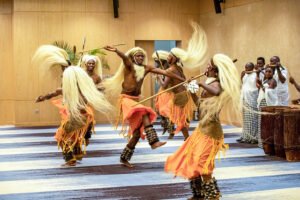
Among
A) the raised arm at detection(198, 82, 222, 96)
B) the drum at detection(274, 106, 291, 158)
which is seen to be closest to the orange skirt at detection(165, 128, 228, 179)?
the raised arm at detection(198, 82, 222, 96)

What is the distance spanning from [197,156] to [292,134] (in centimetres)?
295

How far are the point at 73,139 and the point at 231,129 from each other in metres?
5.08

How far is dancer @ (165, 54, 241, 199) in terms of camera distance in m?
4.60

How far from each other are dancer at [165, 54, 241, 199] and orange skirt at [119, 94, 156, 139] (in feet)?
6.00

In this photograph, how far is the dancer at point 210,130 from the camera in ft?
15.1

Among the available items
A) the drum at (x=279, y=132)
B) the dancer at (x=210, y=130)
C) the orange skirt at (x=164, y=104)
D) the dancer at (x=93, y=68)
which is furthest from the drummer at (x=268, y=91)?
the dancer at (x=210, y=130)

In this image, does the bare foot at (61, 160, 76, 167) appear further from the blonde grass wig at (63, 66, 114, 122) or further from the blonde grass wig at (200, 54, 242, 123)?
the blonde grass wig at (200, 54, 242, 123)

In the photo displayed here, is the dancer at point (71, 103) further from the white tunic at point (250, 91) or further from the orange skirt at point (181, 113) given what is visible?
the white tunic at point (250, 91)

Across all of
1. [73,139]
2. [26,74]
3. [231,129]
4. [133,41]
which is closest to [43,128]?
[26,74]

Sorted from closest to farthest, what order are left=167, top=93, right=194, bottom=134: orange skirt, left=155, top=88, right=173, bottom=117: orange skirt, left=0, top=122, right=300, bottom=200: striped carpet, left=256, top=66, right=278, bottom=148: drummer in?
left=0, top=122, right=300, bottom=200: striped carpet → left=256, top=66, right=278, bottom=148: drummer → left=167, top=93, right=194, bottom=134: orange skirt → left=155, top=88, right=173, bottom=117: orange skirt

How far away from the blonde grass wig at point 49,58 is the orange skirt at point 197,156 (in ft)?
8.33

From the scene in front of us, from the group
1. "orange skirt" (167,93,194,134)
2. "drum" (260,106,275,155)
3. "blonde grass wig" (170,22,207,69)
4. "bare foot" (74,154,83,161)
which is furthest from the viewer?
"orange skirt" (167,93,194,134)

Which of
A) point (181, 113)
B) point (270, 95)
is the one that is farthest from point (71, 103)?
point (270, 95)

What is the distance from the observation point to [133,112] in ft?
21.6
